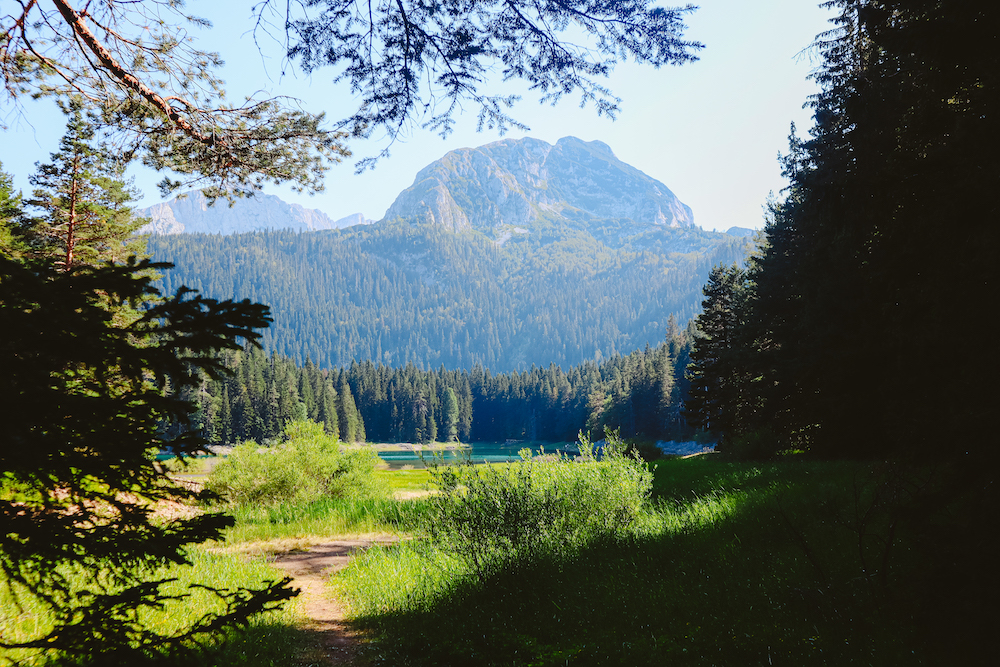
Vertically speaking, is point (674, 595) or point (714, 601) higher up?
point (714, 601)

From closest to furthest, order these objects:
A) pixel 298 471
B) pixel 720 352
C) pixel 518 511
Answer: pixel 518 511 < pixel 298 471 < pixel 720 352

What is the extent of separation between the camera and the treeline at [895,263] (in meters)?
5.00

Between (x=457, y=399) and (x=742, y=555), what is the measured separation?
14096 centimetres

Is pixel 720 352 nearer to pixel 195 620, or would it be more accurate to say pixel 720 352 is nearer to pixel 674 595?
pixel 674 595

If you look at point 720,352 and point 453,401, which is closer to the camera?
point 720,352

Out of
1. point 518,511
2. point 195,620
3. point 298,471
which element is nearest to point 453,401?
point 298,471

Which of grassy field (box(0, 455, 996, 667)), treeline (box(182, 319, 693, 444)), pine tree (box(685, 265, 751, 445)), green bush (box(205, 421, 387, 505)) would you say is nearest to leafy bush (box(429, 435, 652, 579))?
grassy field (box(0, 455, 996, 667))

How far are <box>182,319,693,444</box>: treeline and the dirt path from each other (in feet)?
117

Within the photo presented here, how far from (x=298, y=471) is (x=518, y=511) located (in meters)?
14.7

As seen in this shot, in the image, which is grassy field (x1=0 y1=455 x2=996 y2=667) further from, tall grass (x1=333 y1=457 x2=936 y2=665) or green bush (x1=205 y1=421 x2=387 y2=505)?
green bush (x1=205 y1=421 x2=387 y2=505)

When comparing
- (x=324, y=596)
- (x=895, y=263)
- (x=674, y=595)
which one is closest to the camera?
(x=895, y=263)

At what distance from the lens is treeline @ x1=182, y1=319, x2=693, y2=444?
7919cm

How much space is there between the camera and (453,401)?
5330 inches

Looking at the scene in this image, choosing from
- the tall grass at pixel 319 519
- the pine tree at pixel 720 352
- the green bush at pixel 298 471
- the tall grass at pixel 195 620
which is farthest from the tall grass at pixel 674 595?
the pine tree at pixel 720 352
